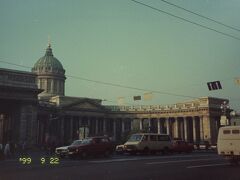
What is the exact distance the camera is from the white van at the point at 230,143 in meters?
22.2

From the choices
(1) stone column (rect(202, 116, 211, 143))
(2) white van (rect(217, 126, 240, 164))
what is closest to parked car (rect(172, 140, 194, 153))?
(2) white van (rect(217, 126, 240, 164))

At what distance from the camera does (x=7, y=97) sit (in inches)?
2370

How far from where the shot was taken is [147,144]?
1331 inches

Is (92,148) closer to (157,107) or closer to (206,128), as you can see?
(206,128)

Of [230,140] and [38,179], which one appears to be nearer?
[38,179]

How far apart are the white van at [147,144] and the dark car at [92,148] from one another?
6.45 ft

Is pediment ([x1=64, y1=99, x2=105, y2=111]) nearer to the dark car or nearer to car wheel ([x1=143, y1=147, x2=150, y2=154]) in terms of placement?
car wheel ([x1=143, y1=147, x2=150, y2=154])

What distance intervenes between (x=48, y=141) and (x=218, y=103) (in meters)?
73.8

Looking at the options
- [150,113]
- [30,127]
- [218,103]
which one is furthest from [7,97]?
[218,103]

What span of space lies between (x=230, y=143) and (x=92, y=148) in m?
12.4

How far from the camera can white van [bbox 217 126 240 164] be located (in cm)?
2219

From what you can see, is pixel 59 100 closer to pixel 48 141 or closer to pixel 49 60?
pixel 49 60

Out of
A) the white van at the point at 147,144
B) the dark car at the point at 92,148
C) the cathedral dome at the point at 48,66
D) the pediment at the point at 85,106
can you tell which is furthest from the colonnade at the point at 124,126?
the dark car at the point at 92,148

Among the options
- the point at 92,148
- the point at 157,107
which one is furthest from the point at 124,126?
the point at 92,148
